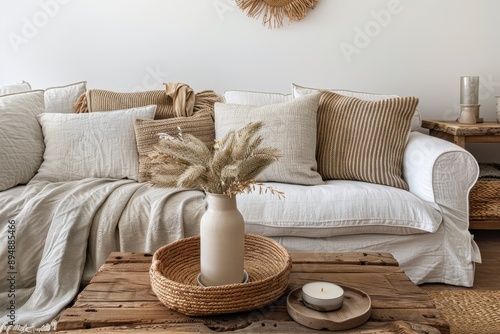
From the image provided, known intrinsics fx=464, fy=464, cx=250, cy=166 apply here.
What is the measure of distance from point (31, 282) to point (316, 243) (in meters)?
1.21

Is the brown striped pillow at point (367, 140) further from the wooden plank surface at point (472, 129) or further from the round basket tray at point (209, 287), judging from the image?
the round basket tray at point (209, 287)

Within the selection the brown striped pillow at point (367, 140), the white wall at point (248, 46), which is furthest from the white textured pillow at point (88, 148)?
the brown striped pillow at point (367, 140)

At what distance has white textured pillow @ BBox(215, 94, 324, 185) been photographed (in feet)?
7.45

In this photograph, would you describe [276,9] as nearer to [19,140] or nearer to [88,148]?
[88,148]

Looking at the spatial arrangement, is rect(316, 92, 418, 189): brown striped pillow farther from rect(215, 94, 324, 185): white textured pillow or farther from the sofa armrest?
the sofa armrest

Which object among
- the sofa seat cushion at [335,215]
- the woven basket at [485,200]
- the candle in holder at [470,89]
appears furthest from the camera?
the candle in holder at [470,89]

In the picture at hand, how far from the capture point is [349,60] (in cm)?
301

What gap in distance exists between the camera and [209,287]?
1.06 meters

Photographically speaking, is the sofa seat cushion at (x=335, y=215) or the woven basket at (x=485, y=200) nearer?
the sofa seat cushion at (x=335, y=215)

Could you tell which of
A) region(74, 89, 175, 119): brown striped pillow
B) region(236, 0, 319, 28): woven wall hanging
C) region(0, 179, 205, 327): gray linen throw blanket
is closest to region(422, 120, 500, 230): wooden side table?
region(236, 0, 319, 28): woven wall hanging

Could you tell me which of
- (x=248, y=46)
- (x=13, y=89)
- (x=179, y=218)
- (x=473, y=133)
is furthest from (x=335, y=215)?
(x=13, y=89)

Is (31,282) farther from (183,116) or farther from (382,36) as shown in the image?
(382,36)

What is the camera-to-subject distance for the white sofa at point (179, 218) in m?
1.89

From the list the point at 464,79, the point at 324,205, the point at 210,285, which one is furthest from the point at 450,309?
the point at 464,79
